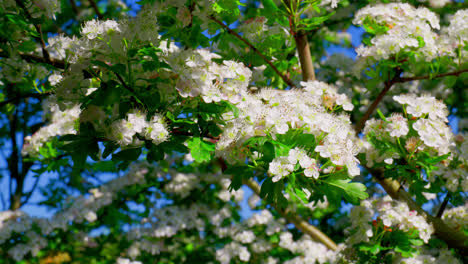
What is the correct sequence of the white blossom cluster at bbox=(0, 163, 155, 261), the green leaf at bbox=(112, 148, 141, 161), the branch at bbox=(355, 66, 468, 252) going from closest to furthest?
the green leaf at bbox=(112, 148, 141, 161), the branch at bbox=(355, 66, 468, 252), the white blossom cluster at bbox=(0, 163, 155, 261)

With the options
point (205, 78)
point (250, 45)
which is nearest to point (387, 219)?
point (250, 45)

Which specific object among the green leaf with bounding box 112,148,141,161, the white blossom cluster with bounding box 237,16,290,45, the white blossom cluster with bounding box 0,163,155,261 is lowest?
the green leaf with bounding box 112,148,141,161

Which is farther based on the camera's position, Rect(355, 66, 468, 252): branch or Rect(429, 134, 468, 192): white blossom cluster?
Rect(355, 66, 468, 252): branch

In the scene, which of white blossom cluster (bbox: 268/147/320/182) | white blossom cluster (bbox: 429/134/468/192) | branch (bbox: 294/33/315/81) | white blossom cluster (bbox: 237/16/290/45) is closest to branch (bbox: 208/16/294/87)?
white blossom cluster (bbox: 237/16/290/45)

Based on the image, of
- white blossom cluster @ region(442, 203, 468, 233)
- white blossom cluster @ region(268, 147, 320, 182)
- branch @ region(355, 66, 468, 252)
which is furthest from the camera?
white blossom cluster @ region(442, 203, 468, 233)

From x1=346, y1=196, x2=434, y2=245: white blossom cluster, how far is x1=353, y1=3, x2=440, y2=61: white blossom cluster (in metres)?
1.09

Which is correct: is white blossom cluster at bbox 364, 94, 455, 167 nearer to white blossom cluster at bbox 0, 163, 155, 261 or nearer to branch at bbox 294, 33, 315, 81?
branch at bbox 294, 33, 315, 81

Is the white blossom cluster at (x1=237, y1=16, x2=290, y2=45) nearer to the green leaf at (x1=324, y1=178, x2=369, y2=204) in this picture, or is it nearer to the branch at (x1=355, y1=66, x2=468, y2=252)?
the branch at (x1=355, y1=66, x2=468, y2=252)

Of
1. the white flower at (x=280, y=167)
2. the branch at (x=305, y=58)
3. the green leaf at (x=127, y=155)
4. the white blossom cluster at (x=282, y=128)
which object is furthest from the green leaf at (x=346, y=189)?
the branch at (x=305, y=58)

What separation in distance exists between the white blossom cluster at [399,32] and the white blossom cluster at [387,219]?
1090 mm

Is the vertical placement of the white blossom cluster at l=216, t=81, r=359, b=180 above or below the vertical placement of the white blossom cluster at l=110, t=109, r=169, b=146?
below

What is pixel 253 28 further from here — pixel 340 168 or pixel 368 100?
pixel 368 100

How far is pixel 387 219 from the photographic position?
9.20 ft

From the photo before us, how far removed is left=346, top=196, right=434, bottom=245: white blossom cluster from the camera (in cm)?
279
